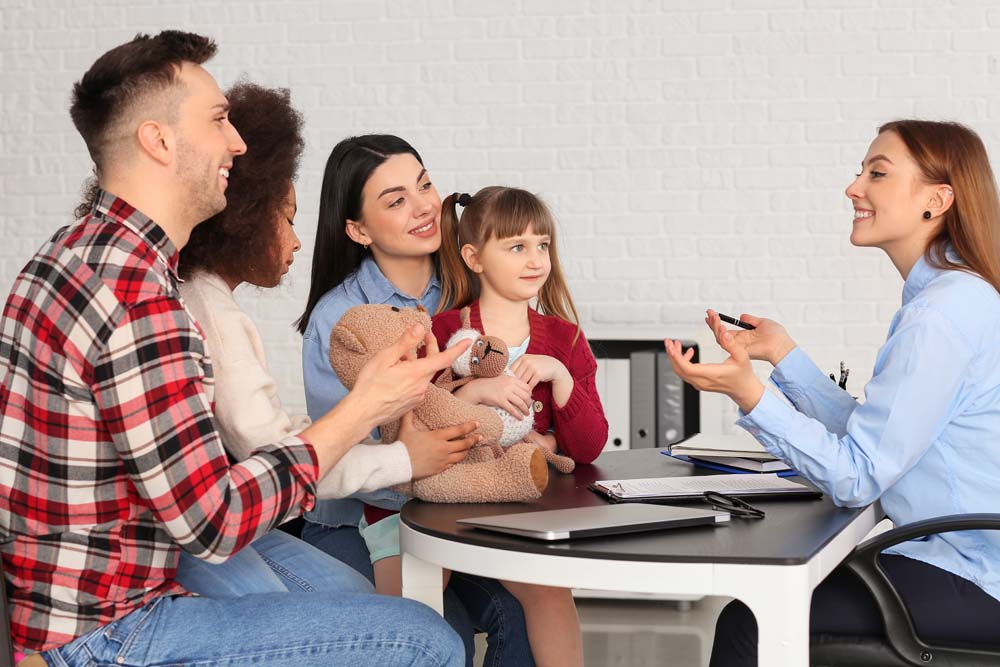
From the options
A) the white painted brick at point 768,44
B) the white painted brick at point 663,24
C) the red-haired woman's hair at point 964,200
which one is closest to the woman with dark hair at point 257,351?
the red-haired woman's hair at point 964,200

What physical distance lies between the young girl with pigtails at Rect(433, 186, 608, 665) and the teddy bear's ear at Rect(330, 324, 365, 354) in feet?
0.86

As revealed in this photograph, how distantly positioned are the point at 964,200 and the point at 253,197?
1248 millimetres

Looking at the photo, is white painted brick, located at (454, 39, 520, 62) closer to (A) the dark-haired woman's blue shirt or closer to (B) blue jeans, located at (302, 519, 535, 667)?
(A) the dark-haired woman's blue shirt

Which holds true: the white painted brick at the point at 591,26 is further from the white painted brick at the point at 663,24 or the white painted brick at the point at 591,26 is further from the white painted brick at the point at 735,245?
the white painted brick at the point at 735,245

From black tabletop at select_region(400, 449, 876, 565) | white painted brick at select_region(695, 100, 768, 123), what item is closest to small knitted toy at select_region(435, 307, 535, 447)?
black tabletop at select_region(400, 449, 876, 565)

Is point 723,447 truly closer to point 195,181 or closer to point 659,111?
point 195,181

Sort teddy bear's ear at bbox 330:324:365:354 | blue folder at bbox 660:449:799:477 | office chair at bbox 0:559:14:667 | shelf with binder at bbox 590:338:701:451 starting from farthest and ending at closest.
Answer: shelf with binder at bbox 590:338:701:451 < blue folder at bbox 660:449:799:477 < teddy bear's ear at bbox 330:324:365:354 < office chair at bbox 0:559:14:667

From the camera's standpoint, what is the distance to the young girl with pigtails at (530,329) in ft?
7.28

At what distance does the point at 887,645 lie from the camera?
181 cm

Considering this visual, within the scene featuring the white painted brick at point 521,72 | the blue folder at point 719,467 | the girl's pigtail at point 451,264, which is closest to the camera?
the blue folder at point 719,467

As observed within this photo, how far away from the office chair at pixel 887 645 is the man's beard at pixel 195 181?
1.13m

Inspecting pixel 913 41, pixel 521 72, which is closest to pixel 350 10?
pixel 521 72

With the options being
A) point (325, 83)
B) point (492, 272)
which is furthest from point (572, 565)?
point (325, 83)

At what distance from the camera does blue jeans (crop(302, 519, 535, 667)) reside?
7.61ft
